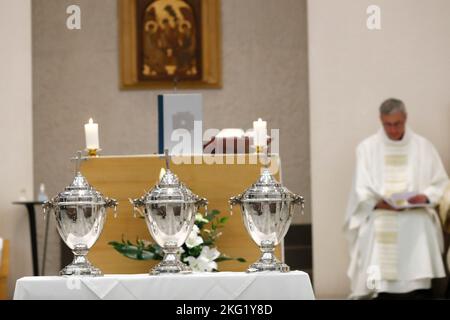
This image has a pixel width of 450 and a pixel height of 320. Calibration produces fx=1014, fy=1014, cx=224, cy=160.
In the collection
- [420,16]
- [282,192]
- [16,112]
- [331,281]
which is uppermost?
[420,16]

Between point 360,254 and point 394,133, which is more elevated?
point 394,133

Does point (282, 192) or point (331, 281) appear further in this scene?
point (331, 281)

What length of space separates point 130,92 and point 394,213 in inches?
159

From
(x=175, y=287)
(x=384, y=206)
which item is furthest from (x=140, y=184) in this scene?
(x=384, y=206)

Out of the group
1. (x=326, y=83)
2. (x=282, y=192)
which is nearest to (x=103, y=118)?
(x=326, y=83)

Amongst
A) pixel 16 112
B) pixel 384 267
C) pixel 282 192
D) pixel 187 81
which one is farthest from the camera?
pixel 187 81

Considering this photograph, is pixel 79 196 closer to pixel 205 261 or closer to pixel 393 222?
pixel 205 261

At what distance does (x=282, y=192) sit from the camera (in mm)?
3428

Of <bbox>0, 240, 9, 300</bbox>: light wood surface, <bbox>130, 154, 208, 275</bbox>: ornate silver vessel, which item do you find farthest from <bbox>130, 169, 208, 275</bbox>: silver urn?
<bbox>0, 240, 9, 300</bbox>: light wood surface

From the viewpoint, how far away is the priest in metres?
8.27
